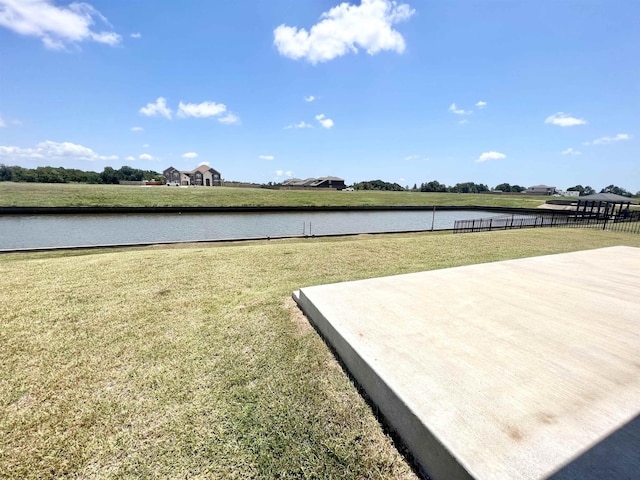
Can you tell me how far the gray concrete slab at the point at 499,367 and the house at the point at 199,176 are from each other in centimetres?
7335

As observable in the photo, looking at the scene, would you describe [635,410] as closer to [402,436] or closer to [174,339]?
[402,436]

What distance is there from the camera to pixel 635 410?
1705mm

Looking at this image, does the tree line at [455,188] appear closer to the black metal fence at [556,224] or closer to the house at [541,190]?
the house at [541,190]

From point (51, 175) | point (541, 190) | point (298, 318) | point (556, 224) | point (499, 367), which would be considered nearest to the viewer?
point (499, 367)

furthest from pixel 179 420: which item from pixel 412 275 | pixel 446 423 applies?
pixel 412 275

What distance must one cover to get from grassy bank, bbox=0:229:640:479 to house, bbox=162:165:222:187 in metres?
70.9

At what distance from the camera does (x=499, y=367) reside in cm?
210

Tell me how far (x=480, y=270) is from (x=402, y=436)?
365 centimetres

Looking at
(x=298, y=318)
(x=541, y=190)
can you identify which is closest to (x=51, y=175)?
(x=298, y=318)

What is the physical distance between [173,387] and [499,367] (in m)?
2.51

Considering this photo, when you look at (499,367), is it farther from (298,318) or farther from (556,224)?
(556,224)

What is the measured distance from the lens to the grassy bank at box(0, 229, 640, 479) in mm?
1672

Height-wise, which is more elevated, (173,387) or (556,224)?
(173,387)

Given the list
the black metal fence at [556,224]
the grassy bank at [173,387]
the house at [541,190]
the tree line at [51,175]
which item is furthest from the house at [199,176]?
the house at [541,190]
